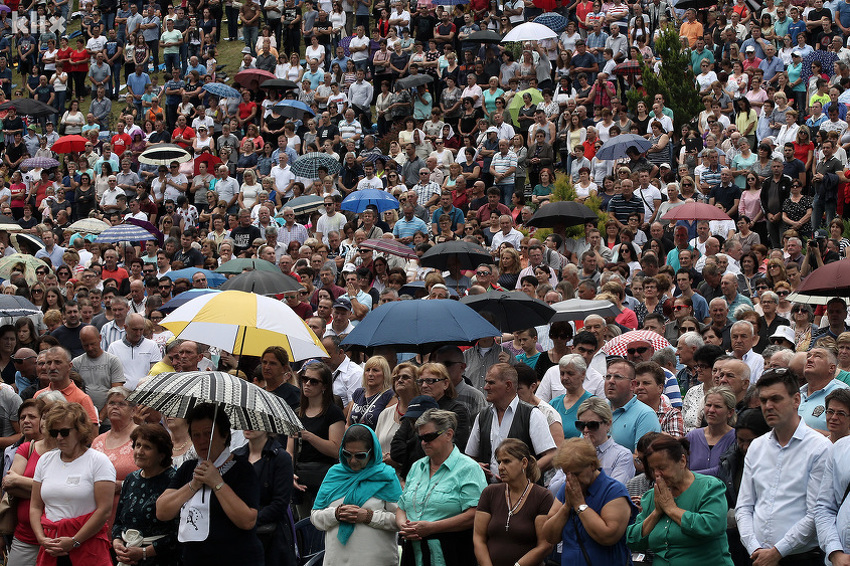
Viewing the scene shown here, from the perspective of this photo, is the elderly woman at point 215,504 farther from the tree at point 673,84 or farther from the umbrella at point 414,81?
the umbrella at point 414,81

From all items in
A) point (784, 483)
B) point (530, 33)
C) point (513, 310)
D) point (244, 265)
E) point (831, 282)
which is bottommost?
point (244, 265)

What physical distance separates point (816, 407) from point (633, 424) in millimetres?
1206

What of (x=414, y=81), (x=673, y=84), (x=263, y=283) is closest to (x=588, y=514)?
(x=263, y=283)

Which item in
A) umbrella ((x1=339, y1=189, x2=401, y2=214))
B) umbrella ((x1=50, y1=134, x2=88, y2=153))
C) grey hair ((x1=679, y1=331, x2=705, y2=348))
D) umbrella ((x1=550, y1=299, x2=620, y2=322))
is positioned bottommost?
umbrella ((x1=50, y1=134, x2=88, y2=153))

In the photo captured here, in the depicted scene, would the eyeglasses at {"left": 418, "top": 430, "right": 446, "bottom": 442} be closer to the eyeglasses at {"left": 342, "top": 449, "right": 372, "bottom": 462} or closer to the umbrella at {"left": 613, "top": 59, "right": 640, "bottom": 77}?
the eyeglasses at {"left": 342, "top": 449, "right": 372, "bottom": 462}

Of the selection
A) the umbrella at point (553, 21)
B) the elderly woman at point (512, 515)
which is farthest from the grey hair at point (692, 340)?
the umbrella at point (553, 21)

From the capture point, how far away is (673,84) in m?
21.0

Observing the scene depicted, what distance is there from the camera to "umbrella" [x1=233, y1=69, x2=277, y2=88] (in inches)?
1030

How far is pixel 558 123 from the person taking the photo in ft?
72.5

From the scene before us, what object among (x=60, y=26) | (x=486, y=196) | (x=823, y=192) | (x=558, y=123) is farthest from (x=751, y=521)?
(x=60, y=26)

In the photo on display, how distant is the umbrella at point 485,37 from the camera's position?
24828mm

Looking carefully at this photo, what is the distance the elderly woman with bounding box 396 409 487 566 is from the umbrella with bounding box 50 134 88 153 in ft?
65.7

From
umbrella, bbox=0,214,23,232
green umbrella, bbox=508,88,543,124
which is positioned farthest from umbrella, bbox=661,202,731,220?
umbrella, bbox=0,214,23,232

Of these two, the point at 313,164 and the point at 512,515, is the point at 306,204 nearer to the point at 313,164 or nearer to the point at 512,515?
the point at 313,164
